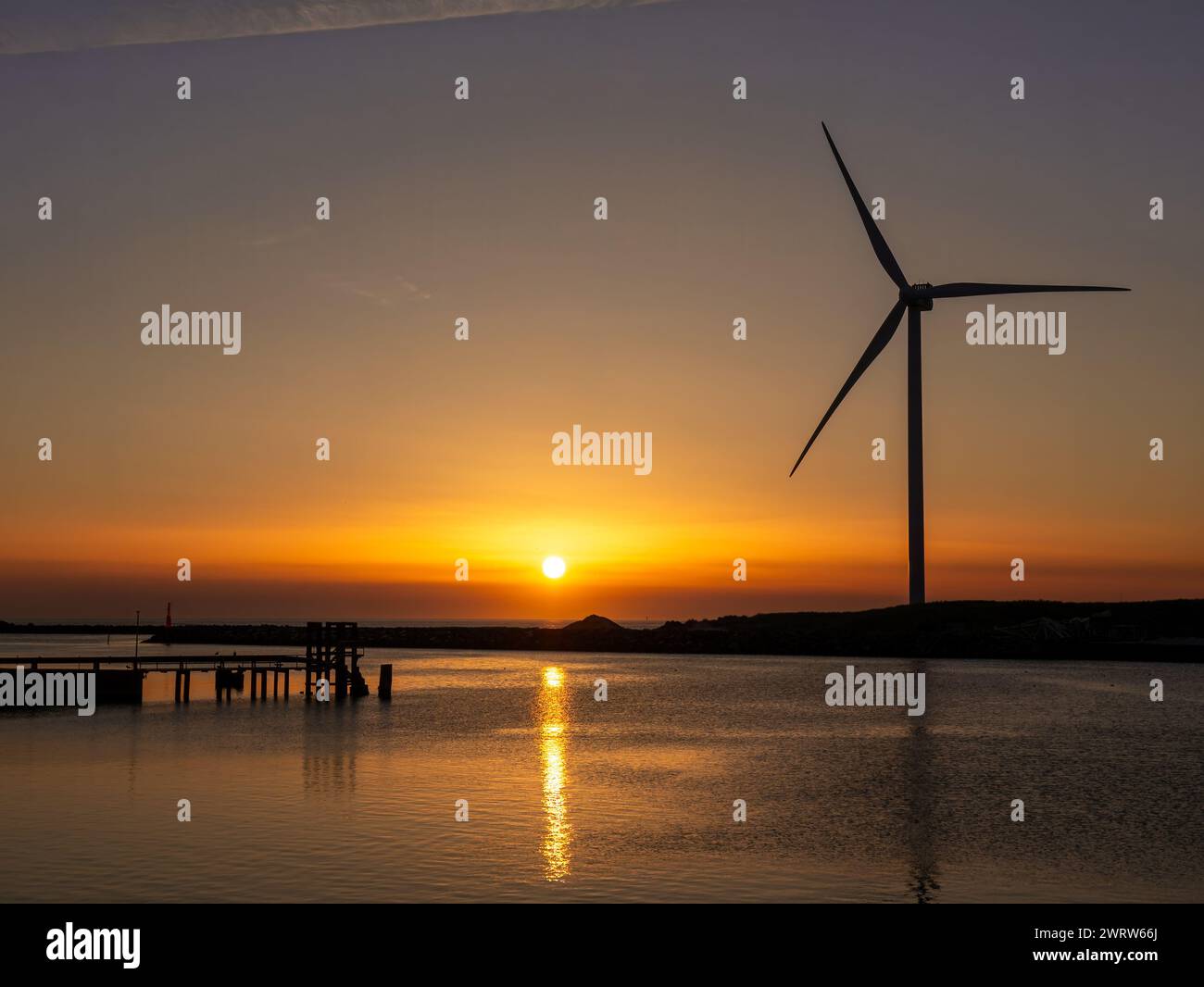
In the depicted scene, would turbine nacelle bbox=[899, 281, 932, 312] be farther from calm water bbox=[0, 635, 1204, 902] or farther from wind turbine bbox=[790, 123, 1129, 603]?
calm water bbox=[0, 635, 1204, 902]

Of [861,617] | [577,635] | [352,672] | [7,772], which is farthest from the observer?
[577,635]

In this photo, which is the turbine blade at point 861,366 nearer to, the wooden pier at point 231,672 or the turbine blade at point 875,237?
the turbine blade at point 875,237

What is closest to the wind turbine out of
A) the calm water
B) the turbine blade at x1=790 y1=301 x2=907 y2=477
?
the turbine blade at x1=790 y1=301 x2=907 y2=477

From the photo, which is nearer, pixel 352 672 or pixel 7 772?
pixel 7 772

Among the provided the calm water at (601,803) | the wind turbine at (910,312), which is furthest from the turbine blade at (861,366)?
the calm water at (601,803)
